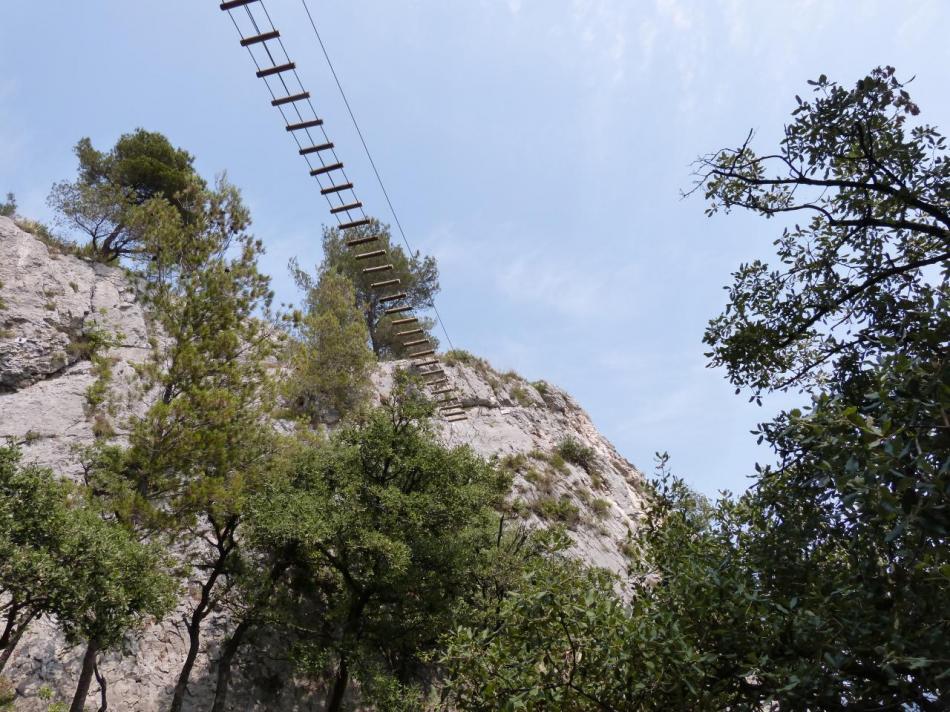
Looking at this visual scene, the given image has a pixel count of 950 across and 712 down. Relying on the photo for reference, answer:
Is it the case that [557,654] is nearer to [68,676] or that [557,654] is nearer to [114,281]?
[68,676]

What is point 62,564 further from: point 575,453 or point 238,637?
point 575,453

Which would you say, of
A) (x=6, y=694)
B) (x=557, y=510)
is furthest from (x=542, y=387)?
(x=6, y=694)

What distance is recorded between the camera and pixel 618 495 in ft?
121

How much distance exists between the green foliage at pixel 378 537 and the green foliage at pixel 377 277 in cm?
2171

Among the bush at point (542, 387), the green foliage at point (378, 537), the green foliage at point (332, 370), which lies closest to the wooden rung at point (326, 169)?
the green foliage at point (378, 537)

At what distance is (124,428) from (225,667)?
21.3ft

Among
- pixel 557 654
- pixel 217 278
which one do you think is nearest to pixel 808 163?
pixel 557 654

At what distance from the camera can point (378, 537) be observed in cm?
1712

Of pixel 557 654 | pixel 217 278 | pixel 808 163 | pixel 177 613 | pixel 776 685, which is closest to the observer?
pixel 776 685

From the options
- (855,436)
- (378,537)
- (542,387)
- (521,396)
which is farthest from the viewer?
(542,387)

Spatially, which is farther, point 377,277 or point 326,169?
point 377,277

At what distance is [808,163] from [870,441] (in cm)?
410

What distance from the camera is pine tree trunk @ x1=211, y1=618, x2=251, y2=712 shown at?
53.8 feet

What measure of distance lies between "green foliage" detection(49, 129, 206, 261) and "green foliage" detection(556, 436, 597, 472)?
2288 centimetres
